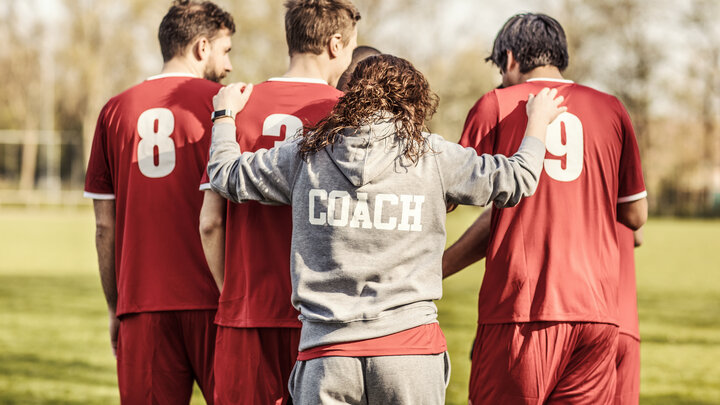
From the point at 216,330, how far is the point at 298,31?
137 centimetres

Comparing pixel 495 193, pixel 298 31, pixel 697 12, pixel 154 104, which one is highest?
pixel 697 12

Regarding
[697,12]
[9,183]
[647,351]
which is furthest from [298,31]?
[697,12]

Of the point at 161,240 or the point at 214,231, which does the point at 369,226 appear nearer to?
the point at 214,231

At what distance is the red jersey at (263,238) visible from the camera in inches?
127

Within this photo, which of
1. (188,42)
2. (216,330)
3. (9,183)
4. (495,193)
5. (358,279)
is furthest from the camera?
(9,183)

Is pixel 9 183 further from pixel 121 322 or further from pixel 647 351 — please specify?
pixel 121 322

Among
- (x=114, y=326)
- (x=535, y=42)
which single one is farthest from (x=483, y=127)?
(x=114, y=326)

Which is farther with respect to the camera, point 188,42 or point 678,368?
point 678,368

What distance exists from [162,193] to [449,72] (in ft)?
142

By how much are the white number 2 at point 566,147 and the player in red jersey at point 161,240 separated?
5.04ft

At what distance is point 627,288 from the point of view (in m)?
3.84

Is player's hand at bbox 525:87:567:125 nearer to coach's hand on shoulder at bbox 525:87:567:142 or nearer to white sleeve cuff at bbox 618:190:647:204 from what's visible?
coach's hand on shoulder at bbox 525:87:567:142

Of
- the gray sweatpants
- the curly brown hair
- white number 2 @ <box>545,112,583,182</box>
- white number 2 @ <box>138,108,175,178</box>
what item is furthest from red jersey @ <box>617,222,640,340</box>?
white number 2 @ <box>138,108,175,178</box>

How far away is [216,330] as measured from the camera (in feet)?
11.8
